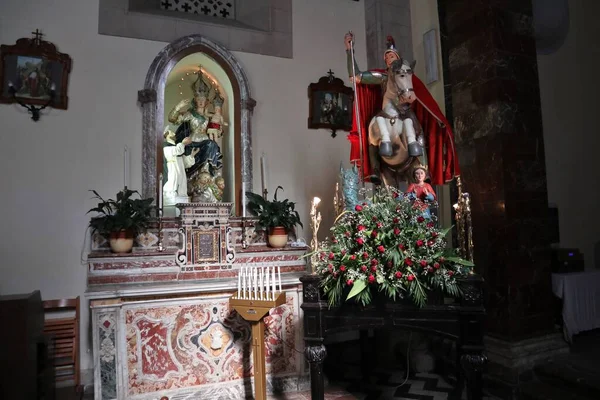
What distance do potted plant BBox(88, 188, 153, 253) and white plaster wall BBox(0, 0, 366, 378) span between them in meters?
0.56

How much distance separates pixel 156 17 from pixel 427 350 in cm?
527

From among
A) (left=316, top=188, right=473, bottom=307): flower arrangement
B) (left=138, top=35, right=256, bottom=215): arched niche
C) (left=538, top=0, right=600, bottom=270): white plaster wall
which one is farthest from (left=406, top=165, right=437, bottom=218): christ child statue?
(left=538, top=0, right=600, bottom=270): white plaster wall

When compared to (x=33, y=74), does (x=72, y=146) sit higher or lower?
lower

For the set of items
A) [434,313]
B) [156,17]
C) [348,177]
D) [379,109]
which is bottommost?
[434,313]

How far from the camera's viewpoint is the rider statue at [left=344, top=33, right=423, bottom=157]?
318 centimetres

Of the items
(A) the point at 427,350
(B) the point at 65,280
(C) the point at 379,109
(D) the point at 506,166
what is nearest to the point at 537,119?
(D) the point at 506,166

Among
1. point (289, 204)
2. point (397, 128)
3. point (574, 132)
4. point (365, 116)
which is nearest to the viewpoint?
point (397, 128)

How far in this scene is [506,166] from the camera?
4.05 meters

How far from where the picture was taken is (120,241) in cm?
386

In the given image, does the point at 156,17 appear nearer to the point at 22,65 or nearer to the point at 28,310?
the point at 22,65

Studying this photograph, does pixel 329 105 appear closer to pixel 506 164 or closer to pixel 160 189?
pixel 506 164

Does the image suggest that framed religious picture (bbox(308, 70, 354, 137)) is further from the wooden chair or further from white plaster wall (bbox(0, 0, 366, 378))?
the wooden chair

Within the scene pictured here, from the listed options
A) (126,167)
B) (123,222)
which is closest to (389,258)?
(123,222)

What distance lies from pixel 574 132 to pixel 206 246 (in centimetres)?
599
